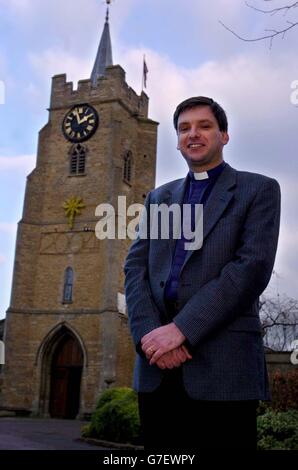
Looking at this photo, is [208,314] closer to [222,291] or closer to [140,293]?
[222,291]

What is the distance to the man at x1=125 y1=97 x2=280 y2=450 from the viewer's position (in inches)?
89.0

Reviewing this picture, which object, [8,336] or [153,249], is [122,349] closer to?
[8,336]

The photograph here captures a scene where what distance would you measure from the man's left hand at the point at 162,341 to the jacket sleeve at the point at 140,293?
70mm

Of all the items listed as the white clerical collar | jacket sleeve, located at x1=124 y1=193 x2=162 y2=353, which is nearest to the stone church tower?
jacket sleeve, located at x1=124 y1=193 x2=162 y2=353

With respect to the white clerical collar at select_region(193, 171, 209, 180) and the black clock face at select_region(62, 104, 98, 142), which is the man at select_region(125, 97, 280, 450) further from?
the black clock face at select_region(62, 104, 98, 142)

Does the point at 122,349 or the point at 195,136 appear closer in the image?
the point at 195,136

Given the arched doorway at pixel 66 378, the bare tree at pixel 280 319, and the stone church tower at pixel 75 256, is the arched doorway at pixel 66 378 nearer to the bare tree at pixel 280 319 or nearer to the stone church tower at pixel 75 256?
the stone church tower at pixel 75 256

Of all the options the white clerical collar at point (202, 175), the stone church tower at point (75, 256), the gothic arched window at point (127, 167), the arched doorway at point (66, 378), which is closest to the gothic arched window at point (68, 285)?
the stone church tower at point (75, 256)

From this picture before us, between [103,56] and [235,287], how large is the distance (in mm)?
34793

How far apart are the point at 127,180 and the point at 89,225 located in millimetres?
3570

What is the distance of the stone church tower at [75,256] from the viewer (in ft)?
89.3

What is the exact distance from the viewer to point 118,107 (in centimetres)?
3069

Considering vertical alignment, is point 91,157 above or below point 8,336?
above
